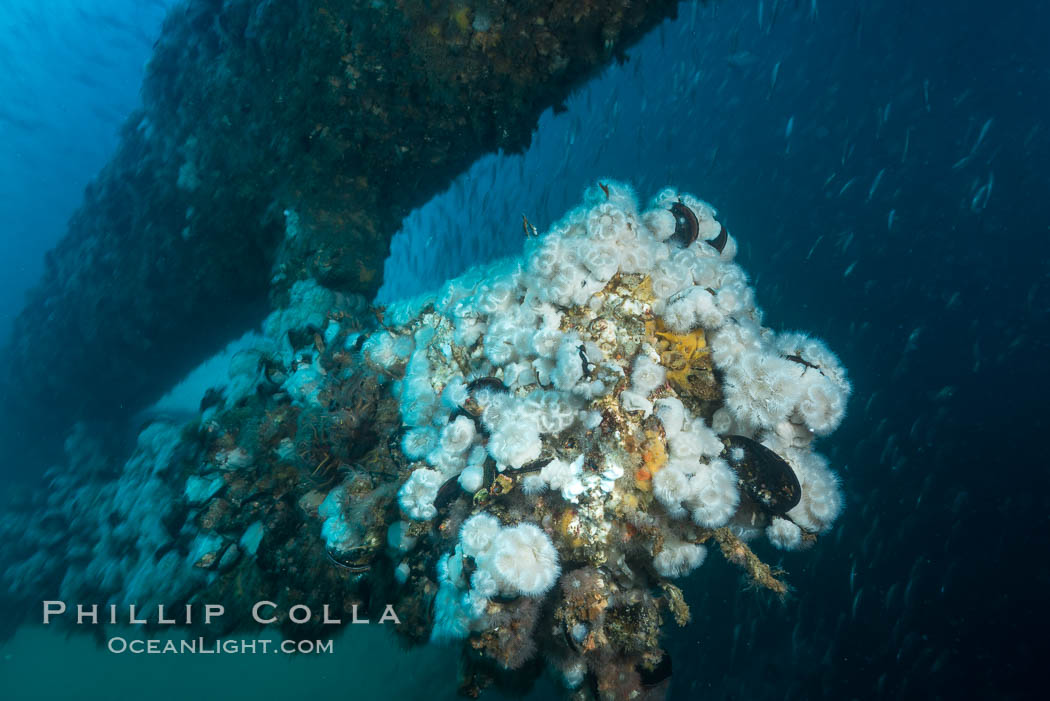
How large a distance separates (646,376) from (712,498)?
2.92 ft

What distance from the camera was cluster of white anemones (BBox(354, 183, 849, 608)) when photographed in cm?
290

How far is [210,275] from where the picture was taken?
35.6ft

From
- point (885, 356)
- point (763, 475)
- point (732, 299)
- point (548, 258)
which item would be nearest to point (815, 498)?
point (763, 475)

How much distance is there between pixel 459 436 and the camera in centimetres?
→ 332

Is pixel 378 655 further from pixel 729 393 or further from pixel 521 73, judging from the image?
pixel 521 73

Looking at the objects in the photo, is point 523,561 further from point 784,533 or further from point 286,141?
point 286,141

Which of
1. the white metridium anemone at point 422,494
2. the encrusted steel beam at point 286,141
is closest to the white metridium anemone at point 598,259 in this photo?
the white metridium anemone at point 422,494

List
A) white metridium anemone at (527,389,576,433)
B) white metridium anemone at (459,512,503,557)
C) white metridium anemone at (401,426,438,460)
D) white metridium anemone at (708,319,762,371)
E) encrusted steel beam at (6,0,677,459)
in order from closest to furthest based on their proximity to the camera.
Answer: white metridium anemone at (459,512,503,557) → white metridium anemone at (527,389,576,433) → white metridium anemone at (708,319,762,371) → white metridium anemone at (401,426,438,460) → encrusted steel beam at (6,0,677,459)

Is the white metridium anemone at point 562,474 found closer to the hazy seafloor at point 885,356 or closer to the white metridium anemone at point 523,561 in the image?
the white metridium anemone at point 523,561

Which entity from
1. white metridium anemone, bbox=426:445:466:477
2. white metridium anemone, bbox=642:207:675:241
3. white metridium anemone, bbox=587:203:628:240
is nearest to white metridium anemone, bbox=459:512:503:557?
white metridium anemone, bbox=426:445:466:477

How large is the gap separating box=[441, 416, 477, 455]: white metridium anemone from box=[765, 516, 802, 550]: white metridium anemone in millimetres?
2321

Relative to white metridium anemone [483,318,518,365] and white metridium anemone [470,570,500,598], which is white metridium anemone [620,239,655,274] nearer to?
white metridium anemone [483,318,518,365]

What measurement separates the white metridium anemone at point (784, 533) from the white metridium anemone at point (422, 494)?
251cm

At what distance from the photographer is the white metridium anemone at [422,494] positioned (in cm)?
336
